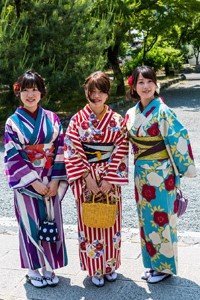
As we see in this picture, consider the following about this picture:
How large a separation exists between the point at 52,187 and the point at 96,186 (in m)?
0.33

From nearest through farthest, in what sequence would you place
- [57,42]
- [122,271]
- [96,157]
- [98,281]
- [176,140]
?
[176,140]
[96,157]
[98,281]
[122,271]
[57,42]

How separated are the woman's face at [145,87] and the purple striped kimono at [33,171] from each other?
669 mm

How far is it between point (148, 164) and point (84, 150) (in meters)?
0.47

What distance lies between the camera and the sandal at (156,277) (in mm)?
3463

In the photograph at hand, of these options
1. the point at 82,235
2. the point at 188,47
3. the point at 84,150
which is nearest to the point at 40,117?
the point at 84,150

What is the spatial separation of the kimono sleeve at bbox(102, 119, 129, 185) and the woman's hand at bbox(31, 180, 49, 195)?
0.44 metres

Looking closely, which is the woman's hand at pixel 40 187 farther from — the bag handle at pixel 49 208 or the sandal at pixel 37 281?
the sandal at pixel 37 281

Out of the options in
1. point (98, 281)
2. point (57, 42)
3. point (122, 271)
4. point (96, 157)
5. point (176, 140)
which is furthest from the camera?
point (57, 42)

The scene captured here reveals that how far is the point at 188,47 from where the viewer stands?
94.8ft

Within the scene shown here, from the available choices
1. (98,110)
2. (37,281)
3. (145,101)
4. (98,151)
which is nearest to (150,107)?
(145,101)

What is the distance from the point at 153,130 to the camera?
328cm

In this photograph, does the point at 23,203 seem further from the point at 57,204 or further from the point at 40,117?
the point at 40,117

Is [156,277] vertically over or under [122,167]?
under

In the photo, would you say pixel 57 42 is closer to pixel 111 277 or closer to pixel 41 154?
pixel 41 154
